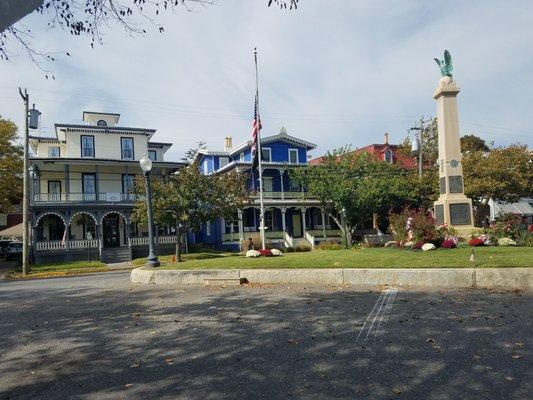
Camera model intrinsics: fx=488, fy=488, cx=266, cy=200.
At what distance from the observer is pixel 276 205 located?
139ft

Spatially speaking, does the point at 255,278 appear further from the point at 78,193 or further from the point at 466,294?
the point at 78,193

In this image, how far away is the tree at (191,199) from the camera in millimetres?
27297

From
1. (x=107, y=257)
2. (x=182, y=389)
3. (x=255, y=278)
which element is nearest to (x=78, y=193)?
(x=107, y=257)

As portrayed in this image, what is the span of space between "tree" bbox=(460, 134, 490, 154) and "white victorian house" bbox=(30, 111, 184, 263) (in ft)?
91.8

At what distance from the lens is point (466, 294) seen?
9625 mm

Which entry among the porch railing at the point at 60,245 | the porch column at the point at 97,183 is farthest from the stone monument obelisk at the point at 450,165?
the porch column at the point at 97,183

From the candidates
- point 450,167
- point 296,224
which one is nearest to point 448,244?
point 450,167

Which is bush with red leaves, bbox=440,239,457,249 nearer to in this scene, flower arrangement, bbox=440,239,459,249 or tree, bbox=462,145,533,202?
flower arrangement, bbox=440,239,459,249

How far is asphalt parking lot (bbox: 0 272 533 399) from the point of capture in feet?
15.7

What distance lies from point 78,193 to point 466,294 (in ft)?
107

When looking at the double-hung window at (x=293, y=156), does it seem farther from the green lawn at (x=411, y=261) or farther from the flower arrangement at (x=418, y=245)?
the green lawn at (x=411, y=261)

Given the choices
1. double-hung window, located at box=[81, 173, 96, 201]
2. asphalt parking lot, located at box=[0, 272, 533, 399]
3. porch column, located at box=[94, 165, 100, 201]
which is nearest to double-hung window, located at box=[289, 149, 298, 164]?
porch column, located at box=[94, 165, 100, 201]

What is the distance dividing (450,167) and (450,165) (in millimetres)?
99

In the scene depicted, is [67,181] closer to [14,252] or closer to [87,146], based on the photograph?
[87,146]
